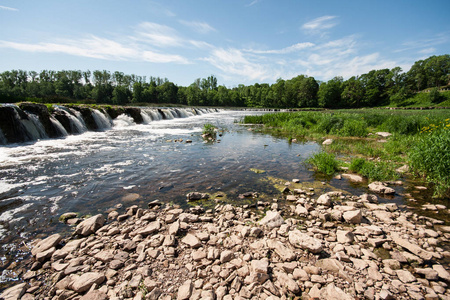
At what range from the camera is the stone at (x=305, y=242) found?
383 cm

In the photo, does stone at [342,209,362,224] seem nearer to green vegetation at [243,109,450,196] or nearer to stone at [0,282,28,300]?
green vegetation at [243,109,450,196]

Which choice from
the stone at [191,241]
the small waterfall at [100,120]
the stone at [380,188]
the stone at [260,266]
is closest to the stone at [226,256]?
the stone at [260,266]

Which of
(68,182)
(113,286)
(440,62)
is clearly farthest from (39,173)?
(440,62)

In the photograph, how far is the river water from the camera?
555 centimetres

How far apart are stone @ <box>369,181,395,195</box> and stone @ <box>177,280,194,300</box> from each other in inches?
309

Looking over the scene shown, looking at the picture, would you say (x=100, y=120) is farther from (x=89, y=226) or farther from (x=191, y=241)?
(x=191, y=241)

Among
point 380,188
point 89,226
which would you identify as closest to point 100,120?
point 89,226

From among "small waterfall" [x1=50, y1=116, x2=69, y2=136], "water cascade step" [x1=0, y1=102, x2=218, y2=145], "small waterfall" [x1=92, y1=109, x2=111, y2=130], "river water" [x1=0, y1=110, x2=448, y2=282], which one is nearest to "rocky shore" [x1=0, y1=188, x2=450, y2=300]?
"river water" [x1=0, y1=110, x2=448, y2=282]

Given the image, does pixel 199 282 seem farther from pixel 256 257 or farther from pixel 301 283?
pixel 301 283

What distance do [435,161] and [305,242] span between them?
7240 mm

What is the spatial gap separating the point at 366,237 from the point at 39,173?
1346 cm

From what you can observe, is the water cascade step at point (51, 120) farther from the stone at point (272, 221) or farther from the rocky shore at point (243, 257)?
the stone at point (272, 221)

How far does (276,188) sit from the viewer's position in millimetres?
7508

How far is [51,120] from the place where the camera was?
18.3m
